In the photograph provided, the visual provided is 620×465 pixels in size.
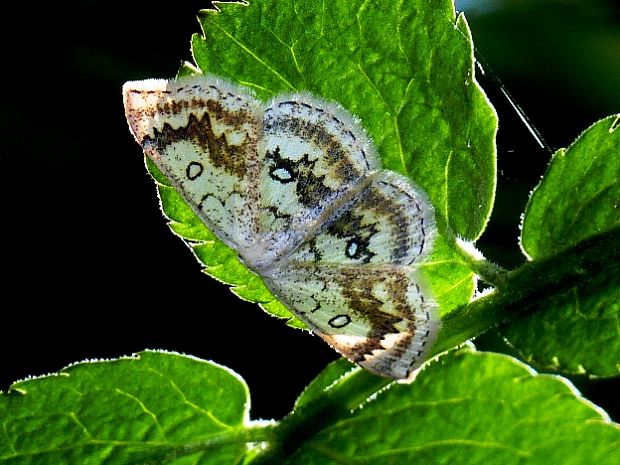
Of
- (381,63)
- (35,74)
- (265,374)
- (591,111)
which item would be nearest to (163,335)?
(265,374)

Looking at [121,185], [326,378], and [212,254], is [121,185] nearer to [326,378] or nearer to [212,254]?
[212,254]

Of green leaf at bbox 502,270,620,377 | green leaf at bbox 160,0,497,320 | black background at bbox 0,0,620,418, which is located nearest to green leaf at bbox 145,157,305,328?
green leaf at bbox 160,0,497,320

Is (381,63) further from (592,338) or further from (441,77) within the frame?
(592,338)

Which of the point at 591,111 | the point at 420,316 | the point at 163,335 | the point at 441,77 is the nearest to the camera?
the point at 420,316

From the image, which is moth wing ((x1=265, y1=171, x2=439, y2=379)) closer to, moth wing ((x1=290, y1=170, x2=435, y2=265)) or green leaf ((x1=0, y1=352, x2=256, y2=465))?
moth wing ((x1=290, y1=170, x2=435, y2=265))

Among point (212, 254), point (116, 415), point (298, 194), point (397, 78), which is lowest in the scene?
point (116, 415)

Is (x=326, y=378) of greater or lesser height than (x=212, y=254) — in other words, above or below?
below

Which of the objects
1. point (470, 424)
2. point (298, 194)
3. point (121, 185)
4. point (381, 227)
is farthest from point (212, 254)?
point (121, 185)
